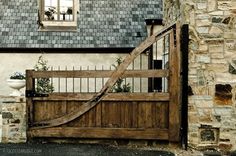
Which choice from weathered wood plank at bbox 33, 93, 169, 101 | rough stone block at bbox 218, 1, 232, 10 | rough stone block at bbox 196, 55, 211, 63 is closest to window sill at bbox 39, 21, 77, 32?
weathered wood plank at bbox 33, 93, 169, 101

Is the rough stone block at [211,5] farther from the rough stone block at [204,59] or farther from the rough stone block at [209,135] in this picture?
the rough stone block at [209,135]

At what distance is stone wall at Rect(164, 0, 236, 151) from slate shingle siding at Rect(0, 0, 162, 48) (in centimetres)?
616

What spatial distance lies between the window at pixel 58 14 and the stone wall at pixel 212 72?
7.35 m

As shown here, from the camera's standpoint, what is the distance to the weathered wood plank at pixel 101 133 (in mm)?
8234

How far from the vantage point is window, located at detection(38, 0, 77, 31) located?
14664 mm

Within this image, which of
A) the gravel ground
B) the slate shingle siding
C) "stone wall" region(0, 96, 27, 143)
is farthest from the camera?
the slate shingle siding

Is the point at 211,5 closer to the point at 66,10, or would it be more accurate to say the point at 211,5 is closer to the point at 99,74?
the point at 99,74

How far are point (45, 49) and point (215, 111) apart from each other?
762cm

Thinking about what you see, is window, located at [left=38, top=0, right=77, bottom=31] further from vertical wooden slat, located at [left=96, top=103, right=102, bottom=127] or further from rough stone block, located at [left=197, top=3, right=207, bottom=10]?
rough stone block, located at [left=197, top=3, right=207, bottom=10]

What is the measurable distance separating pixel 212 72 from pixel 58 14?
8.17 m

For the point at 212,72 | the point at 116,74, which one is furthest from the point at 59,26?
the point at 212,72

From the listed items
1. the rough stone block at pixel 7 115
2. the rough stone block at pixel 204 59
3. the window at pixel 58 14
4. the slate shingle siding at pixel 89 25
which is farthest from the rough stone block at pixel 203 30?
the window at pixel 58 14

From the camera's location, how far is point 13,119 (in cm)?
866

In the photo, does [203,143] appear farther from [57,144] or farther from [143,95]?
[57,144]
